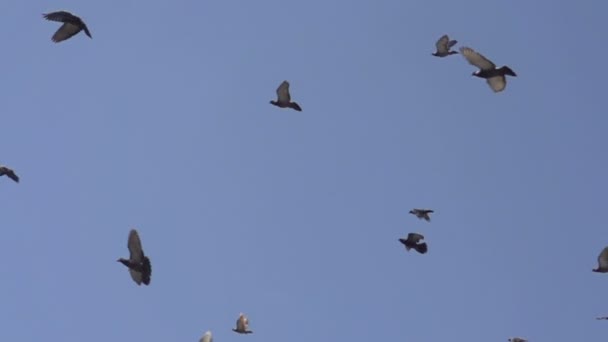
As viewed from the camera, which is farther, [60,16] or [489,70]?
[489,70]

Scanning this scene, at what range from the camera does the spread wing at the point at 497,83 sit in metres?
29.0

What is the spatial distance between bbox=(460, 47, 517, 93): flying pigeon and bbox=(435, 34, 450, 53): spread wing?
483cm

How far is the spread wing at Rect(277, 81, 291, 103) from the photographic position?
33.0 m

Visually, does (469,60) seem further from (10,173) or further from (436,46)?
(10,173)

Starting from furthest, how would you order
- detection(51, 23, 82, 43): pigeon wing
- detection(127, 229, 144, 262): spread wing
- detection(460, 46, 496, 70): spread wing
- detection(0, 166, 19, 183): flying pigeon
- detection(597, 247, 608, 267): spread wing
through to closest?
detection(0, 166, 19, 183): flying pigeon < detection(597, 247, 608, 267): spread wing < detection(460, 46, 496, 70): spread wing < detection(51, 23, 82, 43): pigeon wing < detection(127, 229, 144, 262): spread wing

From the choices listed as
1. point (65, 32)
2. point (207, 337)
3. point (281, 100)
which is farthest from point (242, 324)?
point (65, 32)

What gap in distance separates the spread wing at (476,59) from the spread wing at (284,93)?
6271mm

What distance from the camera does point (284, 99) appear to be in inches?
1321

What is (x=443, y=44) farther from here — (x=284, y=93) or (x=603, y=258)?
(x=603, y=258)

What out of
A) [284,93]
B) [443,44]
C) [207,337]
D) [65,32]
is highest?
[443,44]

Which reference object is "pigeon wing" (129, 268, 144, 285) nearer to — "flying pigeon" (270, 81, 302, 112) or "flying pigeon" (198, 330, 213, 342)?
"flying pigeon" (198, 330, 213, 342)

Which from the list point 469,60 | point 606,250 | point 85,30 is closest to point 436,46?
point 469,60

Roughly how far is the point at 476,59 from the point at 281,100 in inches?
286

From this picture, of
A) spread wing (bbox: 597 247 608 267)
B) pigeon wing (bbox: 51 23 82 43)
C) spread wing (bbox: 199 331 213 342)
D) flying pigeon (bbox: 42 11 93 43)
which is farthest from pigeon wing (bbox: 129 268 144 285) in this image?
spread wing (bbox: 597 247 608 267)
